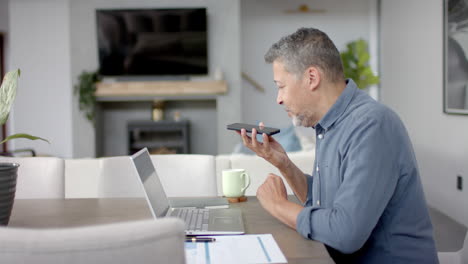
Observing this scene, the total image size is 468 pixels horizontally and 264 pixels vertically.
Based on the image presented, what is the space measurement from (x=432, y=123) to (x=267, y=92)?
2734 mm

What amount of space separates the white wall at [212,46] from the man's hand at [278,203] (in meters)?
4.83

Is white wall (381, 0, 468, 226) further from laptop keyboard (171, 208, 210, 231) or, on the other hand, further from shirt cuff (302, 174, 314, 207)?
laptop keyboard (171, 208, 210, 231)

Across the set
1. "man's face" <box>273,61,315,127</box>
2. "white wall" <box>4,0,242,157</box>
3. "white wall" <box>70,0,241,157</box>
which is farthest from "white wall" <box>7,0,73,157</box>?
"man's face" <box>273,61,315,127</box>

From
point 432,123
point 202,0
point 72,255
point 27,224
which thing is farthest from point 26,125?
point 72,255

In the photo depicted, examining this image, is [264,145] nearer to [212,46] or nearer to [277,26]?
[212,46]

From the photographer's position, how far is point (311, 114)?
4.80ft

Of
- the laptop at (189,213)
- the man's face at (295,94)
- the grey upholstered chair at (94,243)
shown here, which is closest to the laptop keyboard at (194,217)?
the laptop at (189,213)

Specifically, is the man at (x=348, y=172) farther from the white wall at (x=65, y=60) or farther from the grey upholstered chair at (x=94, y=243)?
the white wall at (x=65, y=60)

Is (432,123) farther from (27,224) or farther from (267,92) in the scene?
(27,224)

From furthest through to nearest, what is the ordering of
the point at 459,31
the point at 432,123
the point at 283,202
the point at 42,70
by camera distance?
the point at 42,70 → the point at 432,123 → the point at 459,31 → the point at 283,202

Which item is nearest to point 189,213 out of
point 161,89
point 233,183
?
point 233,183

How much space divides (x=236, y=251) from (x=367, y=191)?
13.0 inches

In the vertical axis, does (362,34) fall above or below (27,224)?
above

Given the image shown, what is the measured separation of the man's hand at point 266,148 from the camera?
1.57 m
